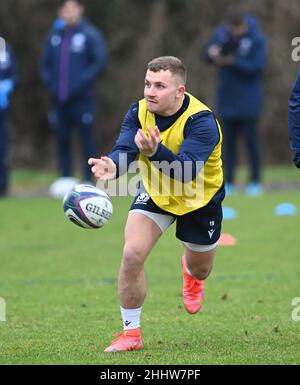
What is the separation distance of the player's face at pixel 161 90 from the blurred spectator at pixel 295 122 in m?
0.75

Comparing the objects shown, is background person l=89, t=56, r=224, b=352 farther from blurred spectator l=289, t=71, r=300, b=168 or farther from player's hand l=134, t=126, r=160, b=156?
blurred spectator l=289, t=71, r=300, b=168

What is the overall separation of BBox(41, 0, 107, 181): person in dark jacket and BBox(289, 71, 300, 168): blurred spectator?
8.18 m

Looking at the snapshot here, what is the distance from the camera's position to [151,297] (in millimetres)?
7793

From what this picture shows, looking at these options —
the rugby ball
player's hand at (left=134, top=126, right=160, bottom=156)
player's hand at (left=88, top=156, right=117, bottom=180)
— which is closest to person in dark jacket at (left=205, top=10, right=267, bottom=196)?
the rugby ball

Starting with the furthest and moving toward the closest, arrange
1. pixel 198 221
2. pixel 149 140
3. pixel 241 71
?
pixel 241 71
pixel 198 221
pixel 149 140

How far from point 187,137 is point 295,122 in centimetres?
73

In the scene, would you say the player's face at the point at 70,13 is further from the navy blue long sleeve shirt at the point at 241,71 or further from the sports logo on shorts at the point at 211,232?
the sports logo on shorts at the point at 211,232

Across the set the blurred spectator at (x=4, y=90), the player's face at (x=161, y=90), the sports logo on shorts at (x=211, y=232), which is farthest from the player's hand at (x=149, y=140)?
the blurred spectator at (x=4, y=90)

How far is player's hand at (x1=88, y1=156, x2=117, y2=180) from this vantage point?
5.71 m

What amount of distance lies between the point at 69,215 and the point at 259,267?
11.4 feet

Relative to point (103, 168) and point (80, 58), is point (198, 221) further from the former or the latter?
point (80, 58)

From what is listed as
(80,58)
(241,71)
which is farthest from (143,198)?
(241,71)

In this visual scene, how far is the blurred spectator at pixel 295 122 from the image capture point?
620 centimetres

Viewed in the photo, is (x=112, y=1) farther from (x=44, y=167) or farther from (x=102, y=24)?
(x=44, y=167)
